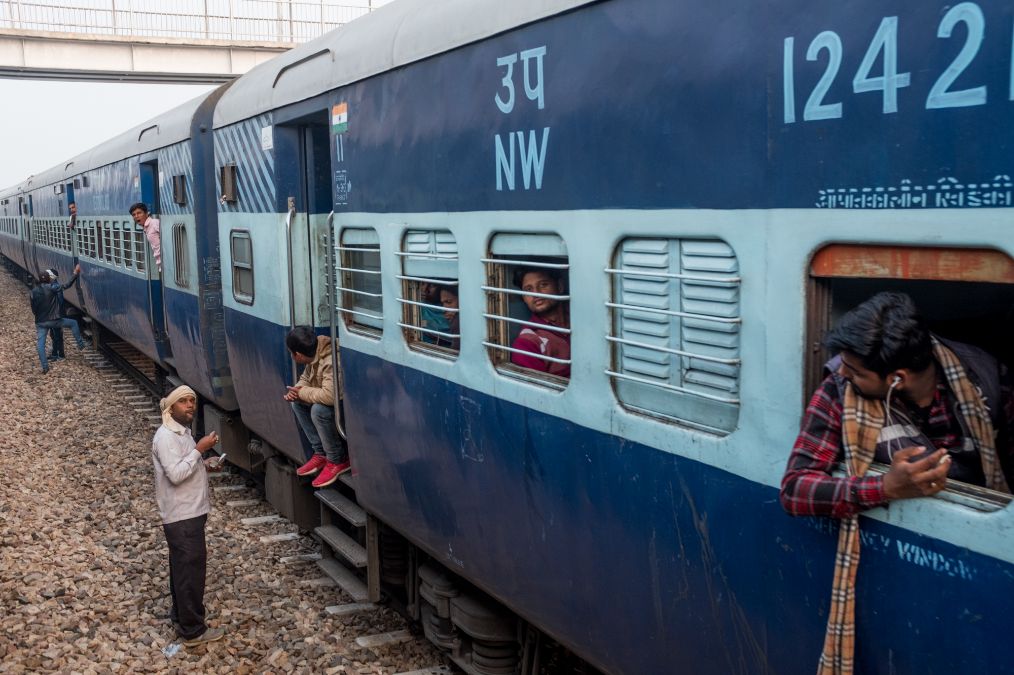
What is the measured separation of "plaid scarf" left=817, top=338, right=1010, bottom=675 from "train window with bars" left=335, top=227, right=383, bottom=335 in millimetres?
3290

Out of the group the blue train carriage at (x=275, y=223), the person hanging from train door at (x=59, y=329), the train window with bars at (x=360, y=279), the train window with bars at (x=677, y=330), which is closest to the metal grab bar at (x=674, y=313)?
the train window with bars at (x=677, y=330)

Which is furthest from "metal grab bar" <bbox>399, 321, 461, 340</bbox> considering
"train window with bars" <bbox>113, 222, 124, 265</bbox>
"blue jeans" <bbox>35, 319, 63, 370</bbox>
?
"blue jeans" <bbox>35, 319, 63, 370</bbox>

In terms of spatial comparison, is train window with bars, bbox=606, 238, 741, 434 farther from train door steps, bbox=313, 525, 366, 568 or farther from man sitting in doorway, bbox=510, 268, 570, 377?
train door steps, bbox=313, 525, 366, 568

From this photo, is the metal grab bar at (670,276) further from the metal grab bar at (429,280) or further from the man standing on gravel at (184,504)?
the man standing on gravel at (184,504)

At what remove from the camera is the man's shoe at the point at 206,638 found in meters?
6.50

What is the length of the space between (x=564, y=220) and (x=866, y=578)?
5.45ft

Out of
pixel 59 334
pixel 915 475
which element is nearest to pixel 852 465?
pixel 915 475

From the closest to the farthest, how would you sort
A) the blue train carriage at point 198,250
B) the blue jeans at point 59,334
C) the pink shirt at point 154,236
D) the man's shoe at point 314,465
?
the man's shoe at point 314,465
the blue train carriage at point 198,250
the pink shirt at point 154,236
the blue jeans at point 59,334

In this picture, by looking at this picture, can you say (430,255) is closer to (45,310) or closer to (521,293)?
(521,293)

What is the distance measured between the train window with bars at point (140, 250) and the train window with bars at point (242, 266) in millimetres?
4267

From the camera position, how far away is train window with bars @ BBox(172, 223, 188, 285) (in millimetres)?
10312

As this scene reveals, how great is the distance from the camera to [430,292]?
16.7ft

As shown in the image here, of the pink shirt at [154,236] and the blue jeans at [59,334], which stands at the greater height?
the pink shirt at [154,236]

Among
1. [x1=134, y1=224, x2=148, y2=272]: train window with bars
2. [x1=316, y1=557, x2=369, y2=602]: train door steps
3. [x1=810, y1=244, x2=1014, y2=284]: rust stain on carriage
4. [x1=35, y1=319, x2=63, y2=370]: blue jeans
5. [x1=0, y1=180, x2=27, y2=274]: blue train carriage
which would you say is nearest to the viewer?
[x1=810, y1=244, x2=1014, y2=284]: rust stain on carriage
